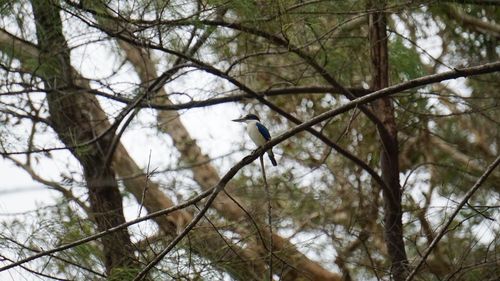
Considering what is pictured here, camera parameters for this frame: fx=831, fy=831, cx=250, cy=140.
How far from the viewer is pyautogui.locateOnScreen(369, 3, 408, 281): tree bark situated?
14.2 feet

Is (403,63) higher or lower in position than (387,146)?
higher

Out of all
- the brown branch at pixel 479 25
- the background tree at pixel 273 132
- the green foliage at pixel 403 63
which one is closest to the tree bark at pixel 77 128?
the background tree at pixel 273 132

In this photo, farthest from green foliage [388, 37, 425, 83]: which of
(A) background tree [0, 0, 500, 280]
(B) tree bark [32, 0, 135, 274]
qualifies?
(B) tree bark [32, 0, 135, 274]

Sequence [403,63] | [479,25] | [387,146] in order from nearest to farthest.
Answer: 1. [387,146]
2. [403,63]
3. [479,25]

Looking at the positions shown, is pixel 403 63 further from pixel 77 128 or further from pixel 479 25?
pixel 77 128

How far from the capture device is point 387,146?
4.46 m

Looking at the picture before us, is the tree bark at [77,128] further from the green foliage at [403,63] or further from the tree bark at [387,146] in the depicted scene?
the green foliage at [403,63]

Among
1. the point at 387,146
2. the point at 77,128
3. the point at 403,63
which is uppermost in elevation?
the point at 403,63

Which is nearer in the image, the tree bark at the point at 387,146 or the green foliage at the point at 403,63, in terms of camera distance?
the tree bark at the point at 387,146

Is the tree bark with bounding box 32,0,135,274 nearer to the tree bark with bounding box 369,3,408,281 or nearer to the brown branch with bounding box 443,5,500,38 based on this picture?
the tree bark with bounding box 369,3,408,281

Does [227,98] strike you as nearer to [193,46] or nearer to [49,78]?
[193,46]

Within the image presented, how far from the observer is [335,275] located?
5656 millimetres

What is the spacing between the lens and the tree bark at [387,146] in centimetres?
433

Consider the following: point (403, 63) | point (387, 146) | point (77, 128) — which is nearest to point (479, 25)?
point (403, 63)
